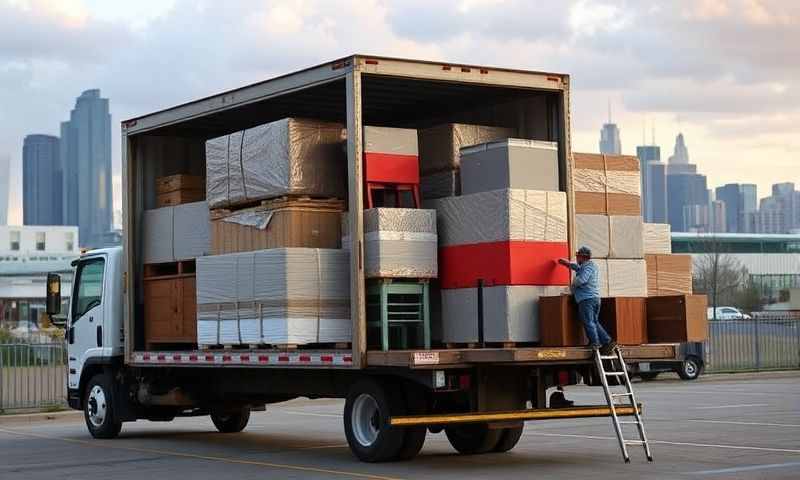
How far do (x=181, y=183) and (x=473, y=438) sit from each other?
17.3 ft

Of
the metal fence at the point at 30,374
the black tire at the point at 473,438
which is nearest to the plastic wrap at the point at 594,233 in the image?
the black tire at the point at 473,438

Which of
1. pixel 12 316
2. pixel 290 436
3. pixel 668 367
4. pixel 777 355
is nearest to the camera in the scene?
pixel 290 436

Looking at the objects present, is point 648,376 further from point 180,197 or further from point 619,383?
point 619,383

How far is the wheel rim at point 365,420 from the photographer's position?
13719mm

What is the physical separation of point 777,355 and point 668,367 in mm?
6736

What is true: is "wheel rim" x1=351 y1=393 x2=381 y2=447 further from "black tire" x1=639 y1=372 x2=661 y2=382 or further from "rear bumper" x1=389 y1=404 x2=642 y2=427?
"black tire" x1=639 y1=372 x2=661 y2=382

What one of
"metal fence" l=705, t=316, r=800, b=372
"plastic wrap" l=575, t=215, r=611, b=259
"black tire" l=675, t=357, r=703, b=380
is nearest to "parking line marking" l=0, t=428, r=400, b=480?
"plastic wrap" l=575, t=215, r=611, b=259

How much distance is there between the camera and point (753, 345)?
35656 millimetres

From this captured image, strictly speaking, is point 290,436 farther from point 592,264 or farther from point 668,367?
point 668,367

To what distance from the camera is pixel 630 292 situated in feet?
48.8

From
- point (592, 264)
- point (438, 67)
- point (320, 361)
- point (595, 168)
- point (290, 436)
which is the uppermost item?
point (438, 67)

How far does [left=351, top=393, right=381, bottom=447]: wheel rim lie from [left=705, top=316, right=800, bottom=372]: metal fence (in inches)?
861

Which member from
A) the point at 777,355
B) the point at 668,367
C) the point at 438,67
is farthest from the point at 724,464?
the point at 777,355

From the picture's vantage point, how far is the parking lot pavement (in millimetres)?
13148
